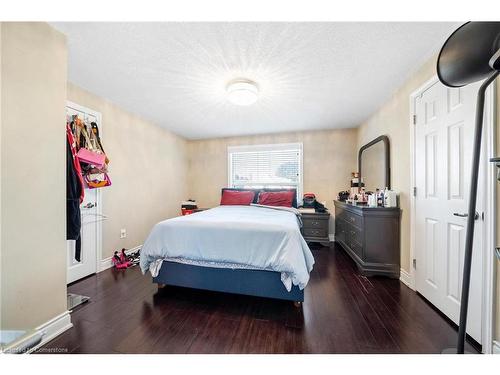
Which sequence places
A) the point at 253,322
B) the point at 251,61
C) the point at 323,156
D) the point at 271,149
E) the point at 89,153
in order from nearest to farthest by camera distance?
the point at 253,322 < the point at 251,61 < the point at 89,153 < the point at 323,156 < the point at 271,149

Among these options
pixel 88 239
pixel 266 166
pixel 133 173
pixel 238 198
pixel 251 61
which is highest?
pixel 251 61

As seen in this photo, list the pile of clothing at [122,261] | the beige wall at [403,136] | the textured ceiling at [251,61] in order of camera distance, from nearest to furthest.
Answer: the textured ceiling at [251,61]
the beige wall at [403,136]
the pile of clothing at [122,261]

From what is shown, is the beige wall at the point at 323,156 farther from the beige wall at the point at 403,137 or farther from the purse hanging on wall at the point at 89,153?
the purse hanging on wall at the point at 89,153

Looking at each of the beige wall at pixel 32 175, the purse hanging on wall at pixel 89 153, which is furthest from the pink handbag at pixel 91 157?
the beige wall at pixel 32 175

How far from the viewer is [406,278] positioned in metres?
2.08

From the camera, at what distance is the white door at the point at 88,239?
2199mm

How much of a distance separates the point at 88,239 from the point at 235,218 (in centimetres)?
188

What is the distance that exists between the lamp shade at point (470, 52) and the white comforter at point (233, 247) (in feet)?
4.59

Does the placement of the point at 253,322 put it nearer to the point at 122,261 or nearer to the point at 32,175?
the point at 32,175

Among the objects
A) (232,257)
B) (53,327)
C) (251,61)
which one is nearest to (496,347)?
(232,257)

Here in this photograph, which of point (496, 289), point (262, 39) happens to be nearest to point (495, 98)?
point (496, 289)

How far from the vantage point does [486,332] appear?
1181 mm

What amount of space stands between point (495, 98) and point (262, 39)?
1594 millimetres
